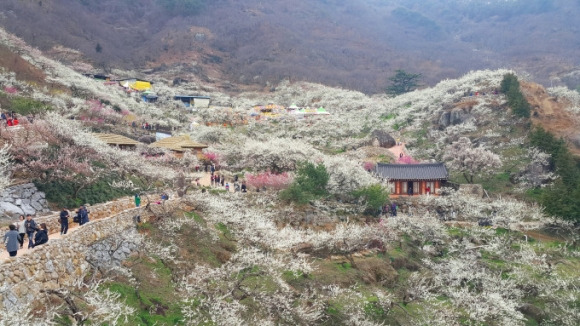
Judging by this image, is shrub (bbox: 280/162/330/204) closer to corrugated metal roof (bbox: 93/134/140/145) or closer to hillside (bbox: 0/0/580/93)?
corrugated metal roof (bbox: 93/134/140/145)

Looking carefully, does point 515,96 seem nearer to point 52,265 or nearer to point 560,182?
point 560,182

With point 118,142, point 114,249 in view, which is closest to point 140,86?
point 118,142

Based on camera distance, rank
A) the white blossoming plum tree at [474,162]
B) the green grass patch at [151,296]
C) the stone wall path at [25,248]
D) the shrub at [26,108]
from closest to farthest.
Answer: the stone wall path at [25,248], the green grass patch at [151,296], the shrub at [26,108], the white blossoming plum tree at [474,162]

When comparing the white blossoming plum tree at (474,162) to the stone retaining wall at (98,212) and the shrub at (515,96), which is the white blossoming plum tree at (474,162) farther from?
the stone retaining wall at (98,212)

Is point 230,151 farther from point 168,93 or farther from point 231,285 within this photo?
point 168,93

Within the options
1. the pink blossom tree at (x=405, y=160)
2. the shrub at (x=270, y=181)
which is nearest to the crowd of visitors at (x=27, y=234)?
the shrub at (x=270, y=181)

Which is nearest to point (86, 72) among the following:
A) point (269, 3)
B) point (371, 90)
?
point (371, 90)

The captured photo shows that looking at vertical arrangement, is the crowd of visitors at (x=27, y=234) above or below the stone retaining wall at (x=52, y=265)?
above
